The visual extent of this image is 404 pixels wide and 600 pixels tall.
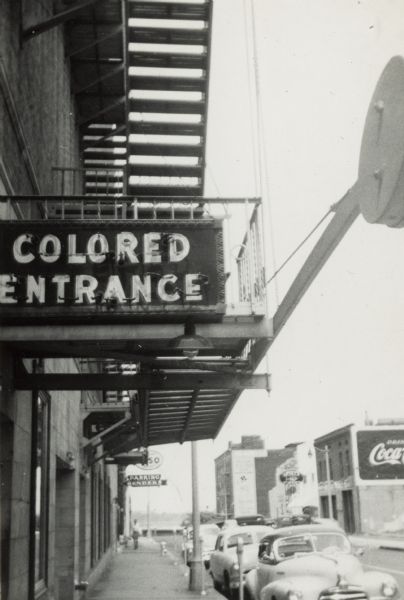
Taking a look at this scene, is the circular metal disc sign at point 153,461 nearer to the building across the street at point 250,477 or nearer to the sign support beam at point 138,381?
the sign support beam at point 138,381

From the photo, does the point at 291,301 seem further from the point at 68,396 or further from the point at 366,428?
the point at 366,428

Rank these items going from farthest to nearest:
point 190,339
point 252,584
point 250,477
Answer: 1. point 250,477
2. point 252,584
3. point 190,339

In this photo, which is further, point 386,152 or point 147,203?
point 147,203

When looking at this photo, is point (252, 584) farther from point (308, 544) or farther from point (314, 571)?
point (314, 571)

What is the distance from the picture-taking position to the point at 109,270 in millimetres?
6598

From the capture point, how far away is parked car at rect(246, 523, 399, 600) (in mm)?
10211

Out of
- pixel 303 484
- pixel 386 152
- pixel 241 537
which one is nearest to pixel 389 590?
pixel 386 152

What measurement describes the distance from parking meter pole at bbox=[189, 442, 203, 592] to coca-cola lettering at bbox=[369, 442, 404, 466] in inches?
1852

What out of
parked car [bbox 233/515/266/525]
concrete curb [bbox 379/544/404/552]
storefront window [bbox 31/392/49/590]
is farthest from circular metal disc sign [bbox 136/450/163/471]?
storefront window [bbox 31/392/49/590]

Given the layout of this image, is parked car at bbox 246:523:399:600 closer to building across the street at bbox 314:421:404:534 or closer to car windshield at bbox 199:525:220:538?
car windshield at bbox 199:525:220:538

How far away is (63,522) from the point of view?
13602 mm

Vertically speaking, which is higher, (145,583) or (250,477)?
(250,477)

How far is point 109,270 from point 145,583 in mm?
15877

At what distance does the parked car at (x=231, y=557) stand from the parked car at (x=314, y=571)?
360 cm
